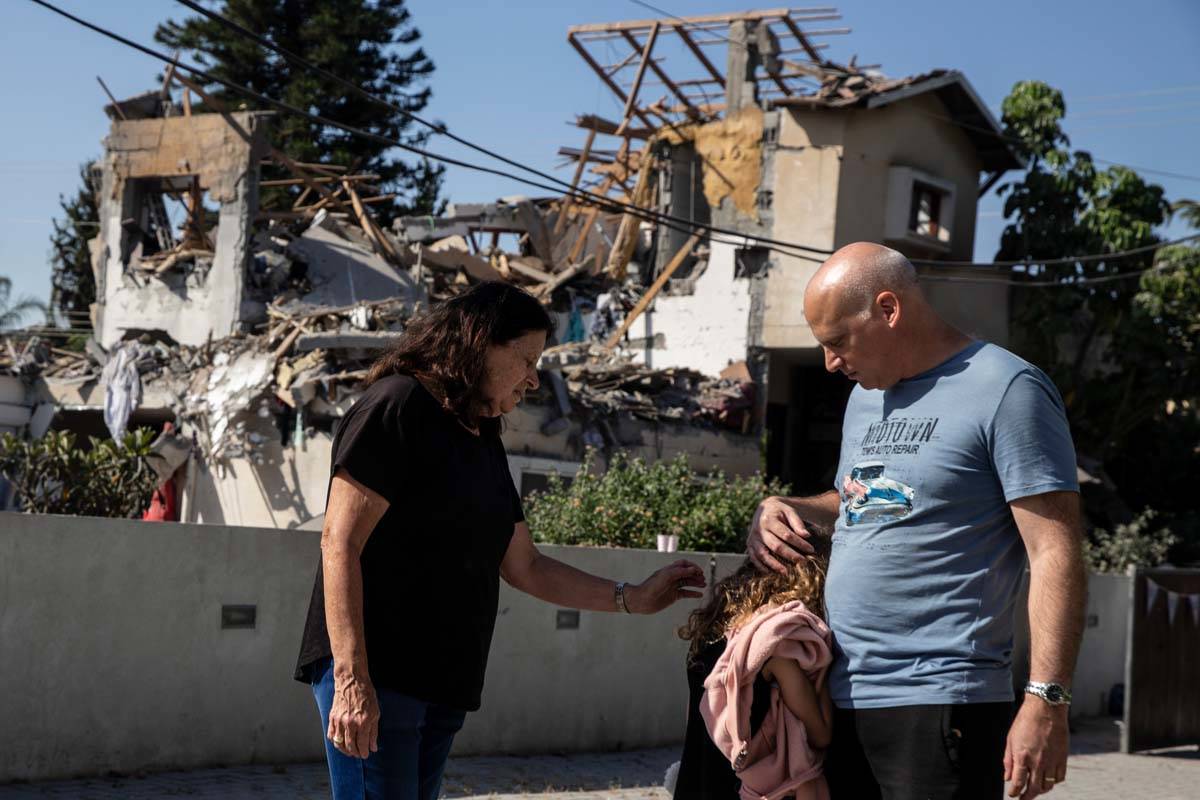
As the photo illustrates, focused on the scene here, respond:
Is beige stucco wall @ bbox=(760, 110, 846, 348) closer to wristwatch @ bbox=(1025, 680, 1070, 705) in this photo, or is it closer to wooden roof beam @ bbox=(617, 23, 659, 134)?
wooden roof beam @ bbox=(617, 23, 659, 134)

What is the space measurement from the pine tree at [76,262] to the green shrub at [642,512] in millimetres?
32782

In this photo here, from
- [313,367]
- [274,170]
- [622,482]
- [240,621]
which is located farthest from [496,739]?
[274,170]

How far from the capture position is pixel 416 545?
3.35 metres

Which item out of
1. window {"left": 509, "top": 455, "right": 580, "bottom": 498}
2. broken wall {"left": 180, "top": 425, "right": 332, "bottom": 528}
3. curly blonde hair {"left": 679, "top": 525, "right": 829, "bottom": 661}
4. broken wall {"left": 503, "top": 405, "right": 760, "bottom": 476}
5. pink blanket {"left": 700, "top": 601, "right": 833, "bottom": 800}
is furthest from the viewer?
broken wall {"left": 503, "top": 405, "right": 760, "bottom": 476}

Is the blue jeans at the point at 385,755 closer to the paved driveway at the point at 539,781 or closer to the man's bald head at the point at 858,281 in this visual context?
the man's bald head at the point at 858,281

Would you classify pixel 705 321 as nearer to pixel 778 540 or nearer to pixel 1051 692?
pixel 778 540

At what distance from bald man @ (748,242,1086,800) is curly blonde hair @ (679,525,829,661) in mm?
165

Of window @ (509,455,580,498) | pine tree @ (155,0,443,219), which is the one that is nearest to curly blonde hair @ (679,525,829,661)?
window @ (509,455,580,498)

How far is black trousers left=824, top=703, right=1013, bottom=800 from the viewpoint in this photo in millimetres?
3117

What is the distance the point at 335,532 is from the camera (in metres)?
3.22

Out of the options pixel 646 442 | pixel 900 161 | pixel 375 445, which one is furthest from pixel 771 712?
pixel 900 161

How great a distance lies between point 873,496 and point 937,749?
24.8 inches

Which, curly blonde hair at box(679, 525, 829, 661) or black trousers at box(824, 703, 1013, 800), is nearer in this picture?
black trousers at box(824, 703, 1013, 800)

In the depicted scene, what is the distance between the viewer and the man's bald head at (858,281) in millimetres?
3363
